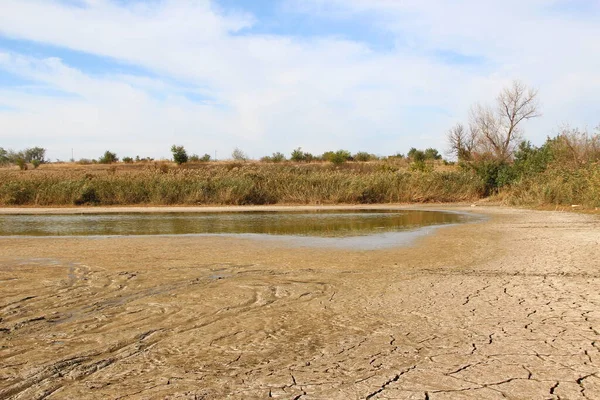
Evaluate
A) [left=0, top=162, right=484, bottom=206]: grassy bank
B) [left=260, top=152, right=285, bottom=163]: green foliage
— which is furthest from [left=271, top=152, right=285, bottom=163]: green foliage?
[left=0, top=162, right=484, bottom=206]: grassy bank

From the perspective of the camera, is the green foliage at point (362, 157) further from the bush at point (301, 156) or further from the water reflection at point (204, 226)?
the water reflection at point (204, 226)

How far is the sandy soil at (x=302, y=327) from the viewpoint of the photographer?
3.90 meters

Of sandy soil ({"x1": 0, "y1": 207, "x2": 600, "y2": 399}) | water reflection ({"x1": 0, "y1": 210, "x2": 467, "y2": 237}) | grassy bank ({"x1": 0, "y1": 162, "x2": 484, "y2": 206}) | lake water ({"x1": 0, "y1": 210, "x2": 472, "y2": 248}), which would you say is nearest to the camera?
sandy soil ({"x1": 0, "y1": 207, "x2": 600, "y2": 399})

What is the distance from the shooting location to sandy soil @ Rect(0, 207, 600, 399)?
12.8ft

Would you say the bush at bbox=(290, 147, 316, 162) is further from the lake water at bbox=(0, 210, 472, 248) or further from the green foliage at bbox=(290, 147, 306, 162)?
A: the lake water at bbox=(0, 210, 472, 248)

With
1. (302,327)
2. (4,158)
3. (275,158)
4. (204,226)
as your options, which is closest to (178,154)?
(275,158)

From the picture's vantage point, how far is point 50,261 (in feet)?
31.3

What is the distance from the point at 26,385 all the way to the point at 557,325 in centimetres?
483

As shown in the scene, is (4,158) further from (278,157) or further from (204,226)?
(204,226)

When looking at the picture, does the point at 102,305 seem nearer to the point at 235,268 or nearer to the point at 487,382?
the point at 235,268

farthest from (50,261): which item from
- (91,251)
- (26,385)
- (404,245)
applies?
(404,245)

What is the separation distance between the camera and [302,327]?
5.37 metres

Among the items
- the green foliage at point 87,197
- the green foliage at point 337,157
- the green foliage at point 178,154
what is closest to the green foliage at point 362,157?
the green foliage at point 337,157

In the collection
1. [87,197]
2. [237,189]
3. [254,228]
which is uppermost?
[237,189]
